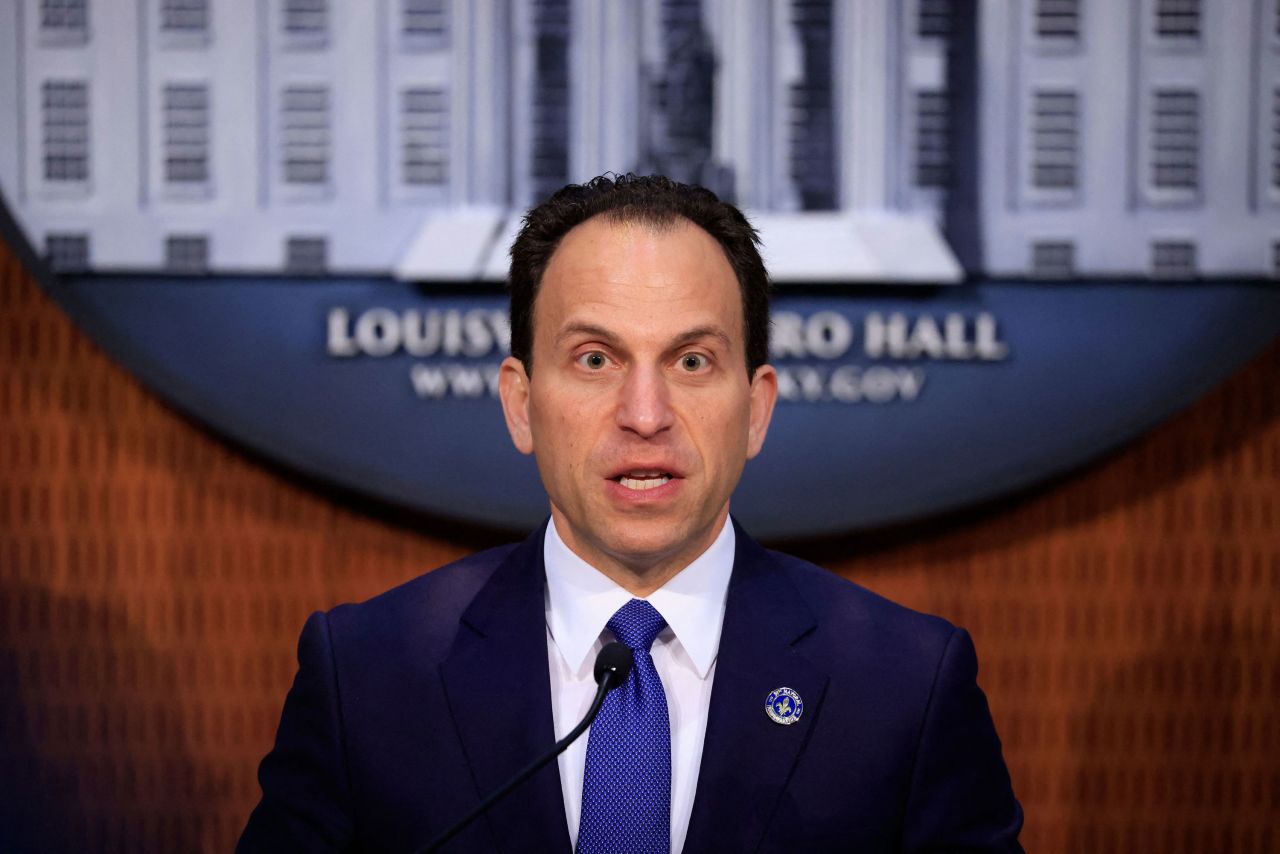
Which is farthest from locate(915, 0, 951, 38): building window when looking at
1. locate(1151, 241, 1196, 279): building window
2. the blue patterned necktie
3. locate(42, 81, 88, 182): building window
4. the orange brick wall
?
locate(42, 81, 88, 182): building window

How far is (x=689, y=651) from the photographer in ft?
3.68

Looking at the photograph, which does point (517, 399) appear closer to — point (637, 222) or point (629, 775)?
point (637, 222)

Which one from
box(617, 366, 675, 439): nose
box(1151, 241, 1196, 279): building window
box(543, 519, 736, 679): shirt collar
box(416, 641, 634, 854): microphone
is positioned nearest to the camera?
box(416, 641, 634, 854): microphone

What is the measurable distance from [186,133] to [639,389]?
1072 millimetres

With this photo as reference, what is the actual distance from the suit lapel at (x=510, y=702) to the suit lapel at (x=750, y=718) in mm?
134

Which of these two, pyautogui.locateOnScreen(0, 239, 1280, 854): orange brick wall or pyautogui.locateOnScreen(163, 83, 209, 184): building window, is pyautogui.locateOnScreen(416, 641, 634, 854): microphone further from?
pyautogui.locateOnScreen(163, 83, 209, 184): building window

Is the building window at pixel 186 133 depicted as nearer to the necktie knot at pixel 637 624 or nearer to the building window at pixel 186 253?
the building window at pixel 186 253

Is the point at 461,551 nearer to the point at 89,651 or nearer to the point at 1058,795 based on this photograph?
the point at 89,651

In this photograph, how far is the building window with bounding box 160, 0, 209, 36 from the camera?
1773 millimetres

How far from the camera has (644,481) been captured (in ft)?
3.43

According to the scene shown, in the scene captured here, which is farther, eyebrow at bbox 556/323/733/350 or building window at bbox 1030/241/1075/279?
building window at bbox 1030/241/1075/279

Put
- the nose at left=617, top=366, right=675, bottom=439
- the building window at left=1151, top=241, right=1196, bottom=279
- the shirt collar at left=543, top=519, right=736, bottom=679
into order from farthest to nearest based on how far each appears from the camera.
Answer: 1. the building window at left=1151, top=241, right=1196, bottom=279
2. the shirt collar at left=543, top=519, right=736, bottom=679
3. the nose at left=617, top=366, right=675, bottom=439

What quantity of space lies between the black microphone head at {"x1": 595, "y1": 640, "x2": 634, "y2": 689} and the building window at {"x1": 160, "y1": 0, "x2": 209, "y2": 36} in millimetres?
1283

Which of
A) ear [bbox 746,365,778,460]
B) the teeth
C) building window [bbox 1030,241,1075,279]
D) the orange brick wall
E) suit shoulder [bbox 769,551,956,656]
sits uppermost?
building window [bbox 1030,241,1075,279]
